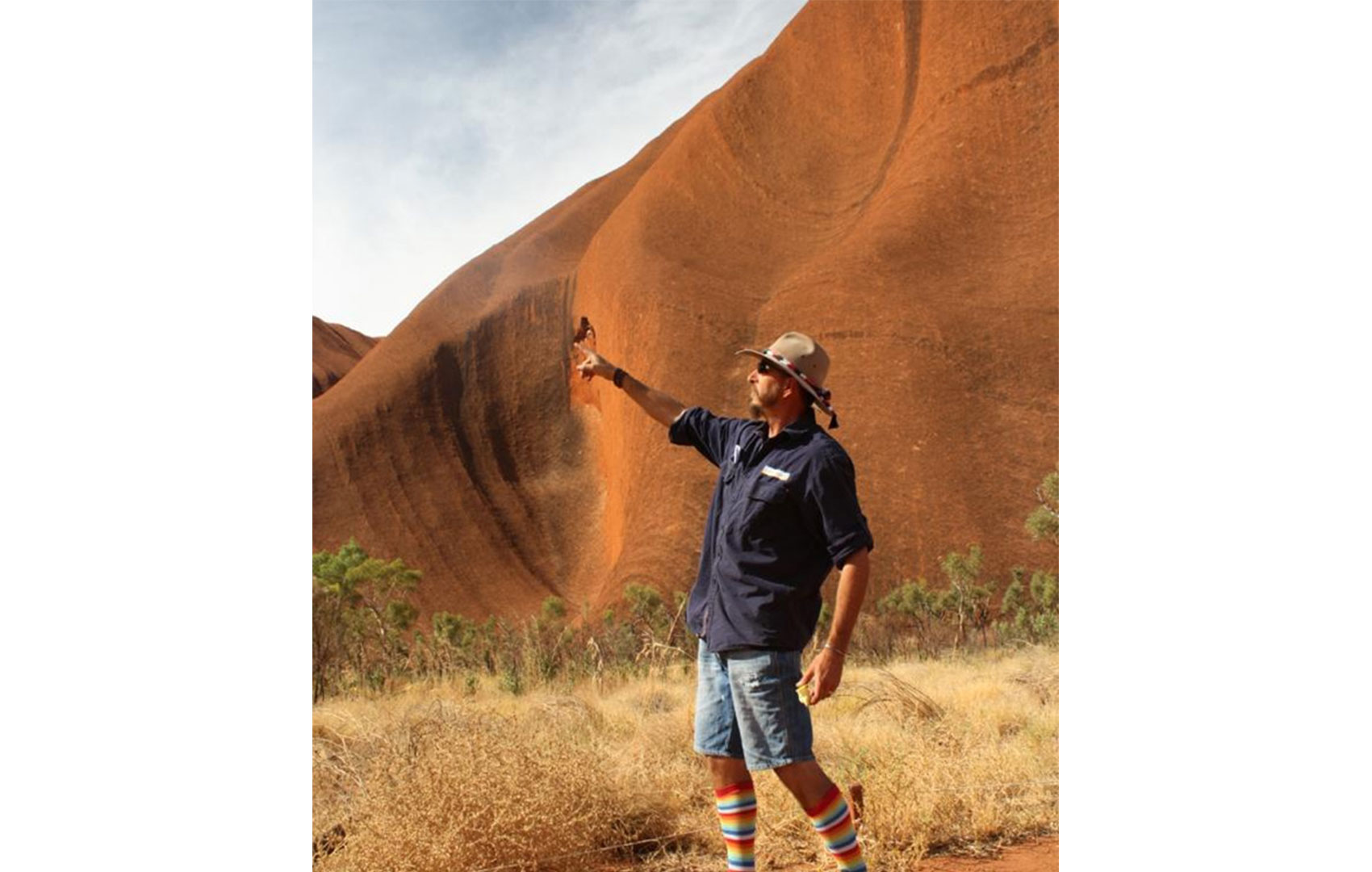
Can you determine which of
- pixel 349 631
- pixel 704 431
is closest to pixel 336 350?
pixel 349 631

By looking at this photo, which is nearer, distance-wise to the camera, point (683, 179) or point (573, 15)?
point (573, 15)

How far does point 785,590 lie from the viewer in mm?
2631

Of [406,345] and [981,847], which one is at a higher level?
[406,345]

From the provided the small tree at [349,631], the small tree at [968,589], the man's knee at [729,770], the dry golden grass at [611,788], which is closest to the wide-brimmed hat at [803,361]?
the man's knee at [729,770]

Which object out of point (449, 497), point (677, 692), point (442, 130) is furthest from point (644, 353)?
point (442, 130)

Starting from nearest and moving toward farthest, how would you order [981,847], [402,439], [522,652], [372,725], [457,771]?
[457,771] → [981,847] → [372,725] → [522,652] → [402,439]

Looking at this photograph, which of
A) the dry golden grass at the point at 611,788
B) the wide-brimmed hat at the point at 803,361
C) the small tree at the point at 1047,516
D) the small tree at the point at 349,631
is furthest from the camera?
the small tree at the point at 1047,516

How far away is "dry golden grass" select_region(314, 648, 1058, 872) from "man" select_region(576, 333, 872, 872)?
109 cm

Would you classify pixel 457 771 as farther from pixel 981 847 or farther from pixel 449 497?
pixel 449 497

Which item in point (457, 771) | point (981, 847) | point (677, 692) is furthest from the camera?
point (677, 692)

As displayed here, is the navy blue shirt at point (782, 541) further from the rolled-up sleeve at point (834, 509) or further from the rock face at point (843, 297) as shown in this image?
the rock face at point (843, 297)

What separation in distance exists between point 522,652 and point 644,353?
8.32 metres

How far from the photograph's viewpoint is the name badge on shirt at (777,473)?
265 centimetres
